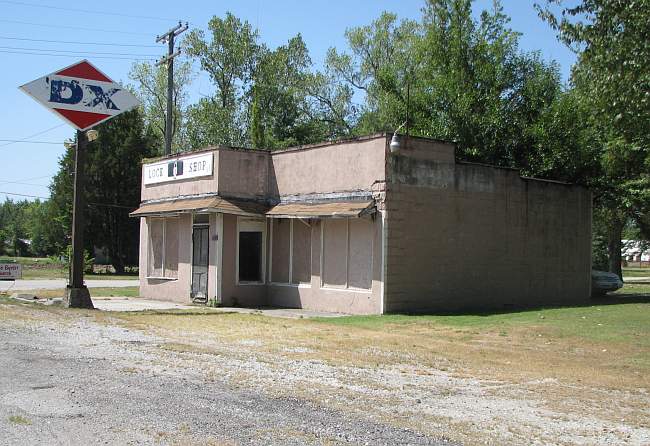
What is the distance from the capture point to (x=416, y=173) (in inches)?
762

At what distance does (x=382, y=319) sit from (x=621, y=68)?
8.03 m

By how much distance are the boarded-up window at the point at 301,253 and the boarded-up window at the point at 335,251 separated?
2.78ft

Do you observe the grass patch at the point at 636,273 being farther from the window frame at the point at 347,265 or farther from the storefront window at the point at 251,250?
the window frame at the point at 347,265

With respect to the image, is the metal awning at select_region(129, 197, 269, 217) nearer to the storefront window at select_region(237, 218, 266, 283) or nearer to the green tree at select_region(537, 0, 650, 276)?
the storefront window at select_region(237, 218, 266, 283)

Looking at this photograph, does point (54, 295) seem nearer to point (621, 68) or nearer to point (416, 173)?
point (416, 173)

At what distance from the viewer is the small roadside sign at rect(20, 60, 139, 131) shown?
19094 mm

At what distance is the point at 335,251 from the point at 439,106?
34.8ft

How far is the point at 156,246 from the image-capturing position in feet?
83.3

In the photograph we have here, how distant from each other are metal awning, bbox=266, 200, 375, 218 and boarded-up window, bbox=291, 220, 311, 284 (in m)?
0.64

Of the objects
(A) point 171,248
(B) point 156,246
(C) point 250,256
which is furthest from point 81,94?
(B) point 156,246

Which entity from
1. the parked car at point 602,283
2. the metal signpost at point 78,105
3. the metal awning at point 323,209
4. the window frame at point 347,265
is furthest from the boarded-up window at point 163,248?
the parked car at point 602,283

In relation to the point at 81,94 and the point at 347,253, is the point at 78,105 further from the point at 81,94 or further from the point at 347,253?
the point at 347,253

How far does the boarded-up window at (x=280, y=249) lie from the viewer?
2206 cm

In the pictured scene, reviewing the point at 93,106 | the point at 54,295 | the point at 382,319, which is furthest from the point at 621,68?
the point at 54,295
